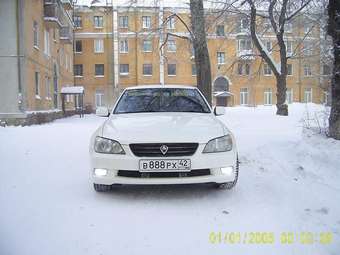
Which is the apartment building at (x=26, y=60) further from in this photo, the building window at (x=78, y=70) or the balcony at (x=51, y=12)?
the building window at (x=78, y=70)

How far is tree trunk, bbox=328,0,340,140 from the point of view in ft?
26.2

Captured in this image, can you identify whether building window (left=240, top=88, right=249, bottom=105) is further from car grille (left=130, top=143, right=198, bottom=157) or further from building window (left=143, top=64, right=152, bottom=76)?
car grille (left=130, top=143, right=198, bottom=157)

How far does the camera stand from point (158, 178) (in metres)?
4.80

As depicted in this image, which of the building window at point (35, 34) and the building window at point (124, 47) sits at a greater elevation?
the building window at point (124, 47)

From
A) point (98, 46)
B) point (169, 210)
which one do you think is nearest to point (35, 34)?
point (169, 210)

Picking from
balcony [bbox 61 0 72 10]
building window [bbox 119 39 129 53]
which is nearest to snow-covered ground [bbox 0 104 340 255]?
balcony [bbox 61 0 72 10]

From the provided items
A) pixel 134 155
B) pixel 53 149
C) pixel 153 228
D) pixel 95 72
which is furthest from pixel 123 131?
pixel 95 72

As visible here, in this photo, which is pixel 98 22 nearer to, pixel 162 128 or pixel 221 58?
pixel 221 58

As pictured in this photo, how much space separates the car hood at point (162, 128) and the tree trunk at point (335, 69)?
345cm

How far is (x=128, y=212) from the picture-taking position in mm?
4578

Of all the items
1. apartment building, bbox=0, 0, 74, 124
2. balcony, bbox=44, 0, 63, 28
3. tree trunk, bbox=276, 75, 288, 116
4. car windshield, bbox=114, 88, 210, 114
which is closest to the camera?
car windshield, bbox=114, 88, 210, 114

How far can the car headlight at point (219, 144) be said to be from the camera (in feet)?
16.1

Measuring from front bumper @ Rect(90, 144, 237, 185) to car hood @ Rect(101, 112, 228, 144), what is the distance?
0.16 metres

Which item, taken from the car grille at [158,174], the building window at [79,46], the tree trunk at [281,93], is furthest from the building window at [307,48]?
the building window at [79,46]
